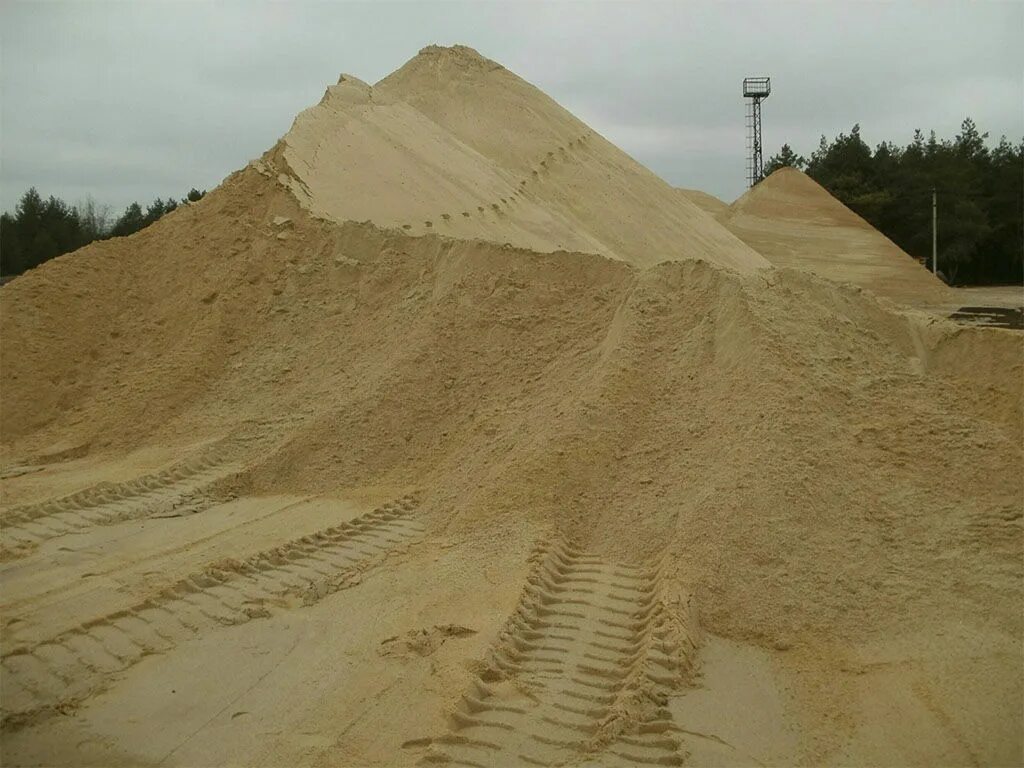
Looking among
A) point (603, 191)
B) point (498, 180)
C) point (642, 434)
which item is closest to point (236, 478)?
point (642, 434)

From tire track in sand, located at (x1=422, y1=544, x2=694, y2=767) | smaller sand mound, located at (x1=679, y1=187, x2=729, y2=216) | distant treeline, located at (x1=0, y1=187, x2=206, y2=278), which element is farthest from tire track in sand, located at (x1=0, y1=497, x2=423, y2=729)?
smaller sand mound, located at (x1=679, y1=187, x2=729, y2=216)

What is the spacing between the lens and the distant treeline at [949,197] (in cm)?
2605

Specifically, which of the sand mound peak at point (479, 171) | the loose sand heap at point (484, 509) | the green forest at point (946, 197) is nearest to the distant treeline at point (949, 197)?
the green forest at point (946, 197)

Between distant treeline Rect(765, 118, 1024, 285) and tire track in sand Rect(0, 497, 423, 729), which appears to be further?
distant treeline Rect(765, 118, 1024, 285)

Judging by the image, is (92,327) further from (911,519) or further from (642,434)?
(911,519)

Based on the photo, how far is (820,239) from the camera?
23219 mm

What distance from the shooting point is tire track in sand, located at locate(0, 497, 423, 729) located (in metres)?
3.50

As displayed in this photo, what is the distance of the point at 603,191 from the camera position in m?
13.8

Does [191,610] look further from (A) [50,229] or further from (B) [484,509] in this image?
(A) [50,229]

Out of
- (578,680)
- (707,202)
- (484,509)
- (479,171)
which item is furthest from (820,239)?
(578,680)

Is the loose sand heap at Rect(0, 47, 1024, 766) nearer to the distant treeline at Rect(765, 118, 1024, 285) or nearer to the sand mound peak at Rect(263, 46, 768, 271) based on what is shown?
the sand mound peak at Rect(263, 46, 768, 271)

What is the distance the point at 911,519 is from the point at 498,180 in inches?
345

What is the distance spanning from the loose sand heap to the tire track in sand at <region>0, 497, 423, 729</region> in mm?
21

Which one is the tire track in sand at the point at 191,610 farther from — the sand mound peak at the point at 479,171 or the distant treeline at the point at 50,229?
the distant treeline at the point at 50,229
